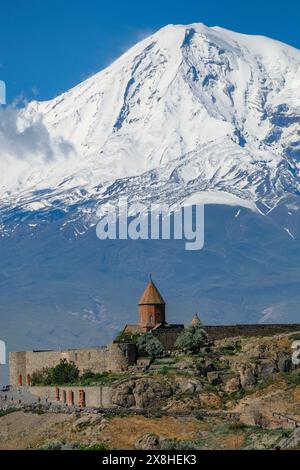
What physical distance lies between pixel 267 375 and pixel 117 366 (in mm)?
9901

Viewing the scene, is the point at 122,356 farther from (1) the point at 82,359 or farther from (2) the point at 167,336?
(2) the point at 167,336

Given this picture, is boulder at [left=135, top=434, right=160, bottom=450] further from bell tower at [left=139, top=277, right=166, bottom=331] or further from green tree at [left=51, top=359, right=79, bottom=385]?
bell tower at [left=139, top=277, right=166, bottom=331]

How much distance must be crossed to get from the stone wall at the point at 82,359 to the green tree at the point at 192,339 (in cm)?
299

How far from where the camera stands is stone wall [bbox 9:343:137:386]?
81.1 m

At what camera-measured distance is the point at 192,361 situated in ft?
256

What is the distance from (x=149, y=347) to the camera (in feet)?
269

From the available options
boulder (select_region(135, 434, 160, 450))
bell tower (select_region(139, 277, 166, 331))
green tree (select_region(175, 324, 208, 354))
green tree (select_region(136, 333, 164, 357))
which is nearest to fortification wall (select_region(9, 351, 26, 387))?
bell tower (select_region(139, 277, 166, 331))

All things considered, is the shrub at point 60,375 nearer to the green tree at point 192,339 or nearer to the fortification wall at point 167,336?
the fortification wall at point 167,336

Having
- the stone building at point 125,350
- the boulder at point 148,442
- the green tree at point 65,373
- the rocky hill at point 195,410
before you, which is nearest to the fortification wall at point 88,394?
the rocky hill at point 195,410

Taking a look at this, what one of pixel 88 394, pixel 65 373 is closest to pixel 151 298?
pixel 65 373
